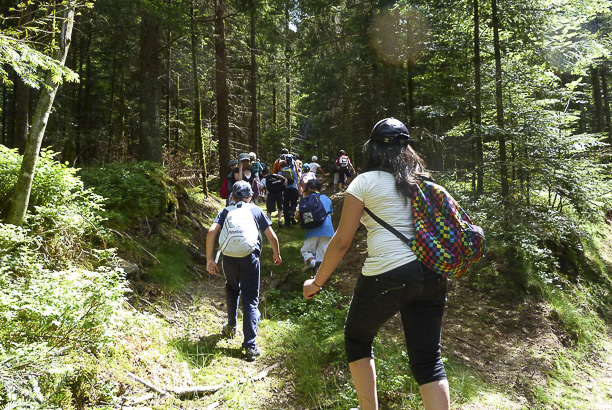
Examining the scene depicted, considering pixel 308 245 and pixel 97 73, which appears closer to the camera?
pixel 308 245

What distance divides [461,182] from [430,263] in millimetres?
5732

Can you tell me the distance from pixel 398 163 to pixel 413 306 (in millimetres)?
1009

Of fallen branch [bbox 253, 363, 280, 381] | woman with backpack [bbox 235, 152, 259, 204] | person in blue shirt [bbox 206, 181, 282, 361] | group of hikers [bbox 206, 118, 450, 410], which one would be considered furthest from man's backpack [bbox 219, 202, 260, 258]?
woman with backpack [bbox 235, 152, 259, 204]

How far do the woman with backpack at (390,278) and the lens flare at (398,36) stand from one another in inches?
388

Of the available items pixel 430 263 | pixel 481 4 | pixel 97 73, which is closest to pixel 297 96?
pixel 97 73

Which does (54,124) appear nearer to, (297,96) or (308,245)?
(308,245)

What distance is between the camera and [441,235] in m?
2.48

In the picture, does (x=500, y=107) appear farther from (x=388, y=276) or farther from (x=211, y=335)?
(x=211, y=335)

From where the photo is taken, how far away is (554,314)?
20.5 ft

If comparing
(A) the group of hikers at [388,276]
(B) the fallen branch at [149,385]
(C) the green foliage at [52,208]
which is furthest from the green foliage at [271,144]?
(A) the group of hikers at [388,276]

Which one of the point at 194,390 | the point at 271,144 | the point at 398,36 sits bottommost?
the point at 194,390

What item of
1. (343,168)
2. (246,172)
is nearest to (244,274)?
(246,172)

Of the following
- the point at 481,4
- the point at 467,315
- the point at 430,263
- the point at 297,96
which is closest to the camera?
the point at 430,263

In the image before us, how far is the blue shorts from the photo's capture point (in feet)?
8.08
